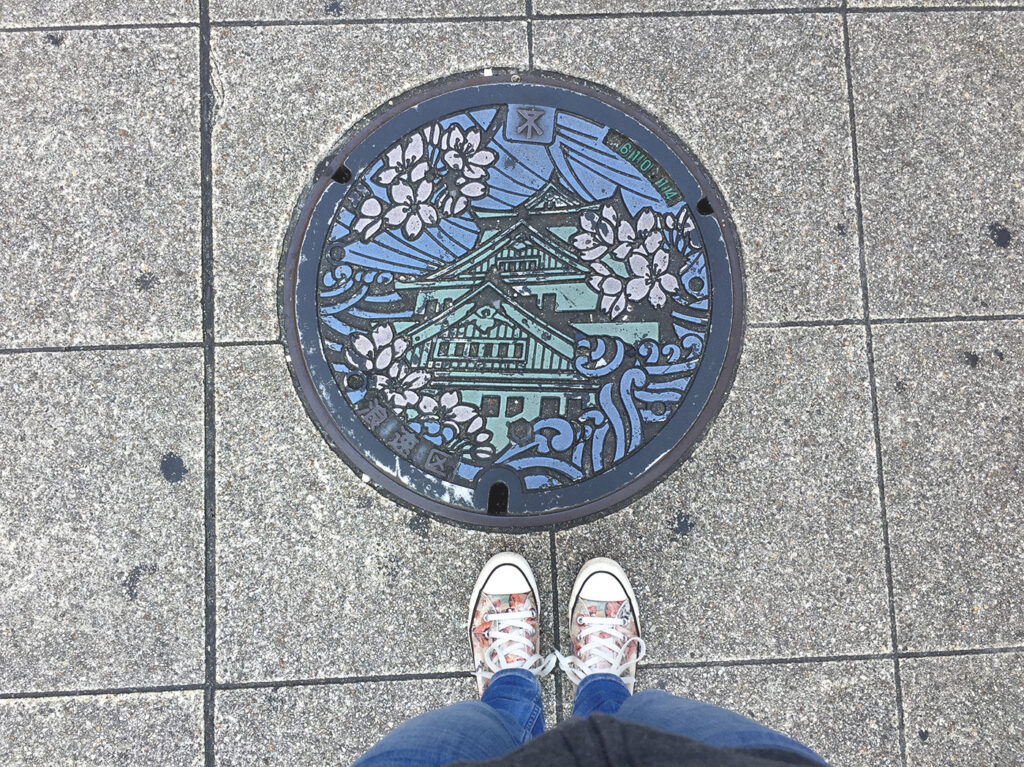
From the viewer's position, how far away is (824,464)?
7.39ft

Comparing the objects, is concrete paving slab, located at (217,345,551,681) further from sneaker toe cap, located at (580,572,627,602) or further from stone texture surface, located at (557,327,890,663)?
stone texture surface, located at (557,327,890,663)

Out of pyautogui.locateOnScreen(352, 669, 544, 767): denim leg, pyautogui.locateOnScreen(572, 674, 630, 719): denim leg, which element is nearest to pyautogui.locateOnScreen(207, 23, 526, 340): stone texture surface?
pyautogui.locateOnScreen(352, 669, 544, 767): denim leg

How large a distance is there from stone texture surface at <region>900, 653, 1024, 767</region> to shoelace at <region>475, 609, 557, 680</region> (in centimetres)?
114

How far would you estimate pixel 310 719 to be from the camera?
2.15m

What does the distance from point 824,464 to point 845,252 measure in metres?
0.68

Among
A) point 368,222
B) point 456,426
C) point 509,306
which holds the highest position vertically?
point 368,222

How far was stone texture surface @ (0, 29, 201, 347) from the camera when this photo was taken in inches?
88.8

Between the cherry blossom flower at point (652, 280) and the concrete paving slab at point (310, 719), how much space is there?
137cm

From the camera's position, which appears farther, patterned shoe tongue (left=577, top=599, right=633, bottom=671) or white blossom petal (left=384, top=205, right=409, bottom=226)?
white blossom petal (left=384, top=205, right=409, bottom=226)

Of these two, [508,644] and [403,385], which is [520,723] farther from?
[403,385]

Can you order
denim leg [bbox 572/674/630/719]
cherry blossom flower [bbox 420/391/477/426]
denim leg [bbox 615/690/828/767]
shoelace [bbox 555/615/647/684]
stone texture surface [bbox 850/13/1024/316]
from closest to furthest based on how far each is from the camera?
1. denim leg [bbox 615/690/828/767]
2. denim leg [bbox 572/674/630/719]
3. shoelace [bbox 555/615/647/684]
4. cherry blossom flower [bbox 420/391/477/426]
5. stone texture surface [bbox 850/13/1024/316]

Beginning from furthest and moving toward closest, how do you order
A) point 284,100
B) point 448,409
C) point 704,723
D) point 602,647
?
point 284,100
point 448,409
point 602,647
point 704,723

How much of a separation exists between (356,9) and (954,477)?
7.90ft

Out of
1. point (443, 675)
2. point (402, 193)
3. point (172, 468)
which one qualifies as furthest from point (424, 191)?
point (443, 675)
